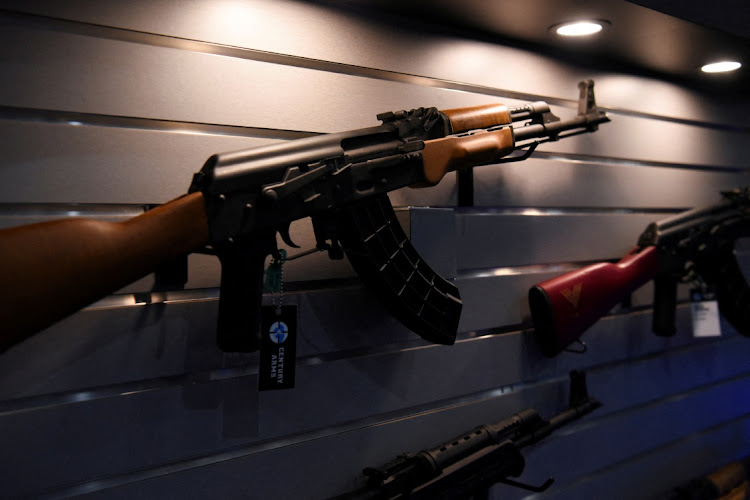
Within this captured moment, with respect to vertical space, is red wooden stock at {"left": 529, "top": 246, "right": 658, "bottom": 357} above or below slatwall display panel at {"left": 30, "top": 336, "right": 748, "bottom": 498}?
above

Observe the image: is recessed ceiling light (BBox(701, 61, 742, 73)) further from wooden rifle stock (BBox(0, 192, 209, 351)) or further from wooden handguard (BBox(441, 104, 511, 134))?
wooden rifle stock (BBox(0, 192, 209, 351))

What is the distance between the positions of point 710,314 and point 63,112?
2.14 metres

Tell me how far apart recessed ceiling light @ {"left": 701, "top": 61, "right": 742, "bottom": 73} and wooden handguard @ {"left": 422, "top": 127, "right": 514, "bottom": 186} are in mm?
1116

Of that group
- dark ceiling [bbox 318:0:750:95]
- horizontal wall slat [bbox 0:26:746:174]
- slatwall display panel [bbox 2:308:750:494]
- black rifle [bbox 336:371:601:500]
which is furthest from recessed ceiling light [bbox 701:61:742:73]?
black rifle [bbox 336:371:601:500]

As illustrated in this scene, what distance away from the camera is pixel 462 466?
4.66ft

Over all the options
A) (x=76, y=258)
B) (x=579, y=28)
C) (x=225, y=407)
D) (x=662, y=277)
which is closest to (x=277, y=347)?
(x=225, y=407)

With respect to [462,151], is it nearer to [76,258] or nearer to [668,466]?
[76,258]

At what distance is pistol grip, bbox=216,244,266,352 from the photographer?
42.3 inches

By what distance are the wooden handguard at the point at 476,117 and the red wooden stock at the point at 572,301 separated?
50 cm

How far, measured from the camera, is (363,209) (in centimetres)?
122

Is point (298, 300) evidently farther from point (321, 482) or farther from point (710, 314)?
point (710, 314)

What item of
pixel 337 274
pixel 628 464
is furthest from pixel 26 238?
pixel 628 464

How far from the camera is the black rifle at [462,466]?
1311 mm

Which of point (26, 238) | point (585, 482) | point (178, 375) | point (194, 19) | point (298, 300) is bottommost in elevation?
point (585, 482)
